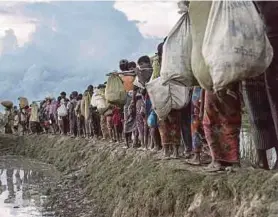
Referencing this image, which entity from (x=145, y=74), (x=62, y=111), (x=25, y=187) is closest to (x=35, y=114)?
(x=62, y=111)

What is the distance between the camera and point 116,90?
1118 centimetres

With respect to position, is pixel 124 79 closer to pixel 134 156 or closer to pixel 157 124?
pixel 134 156

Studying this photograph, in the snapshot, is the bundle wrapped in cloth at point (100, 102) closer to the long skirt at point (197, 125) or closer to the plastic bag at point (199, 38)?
the long skirt at point (197, 125)

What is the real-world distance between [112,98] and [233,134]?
5.99 m

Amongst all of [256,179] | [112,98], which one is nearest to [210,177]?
[256,179]

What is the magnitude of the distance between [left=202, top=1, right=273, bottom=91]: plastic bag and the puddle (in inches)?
235

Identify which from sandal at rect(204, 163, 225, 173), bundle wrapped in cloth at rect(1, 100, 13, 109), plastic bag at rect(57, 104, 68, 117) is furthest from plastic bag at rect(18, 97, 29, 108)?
sandal at rect(204, 163, 225, 173)

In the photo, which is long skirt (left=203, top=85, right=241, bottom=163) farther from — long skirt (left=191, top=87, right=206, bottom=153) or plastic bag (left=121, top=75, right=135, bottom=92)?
plastic bag (left=121, top=75, right=135, bottom=92)

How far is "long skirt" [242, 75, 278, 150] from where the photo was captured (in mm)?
5215

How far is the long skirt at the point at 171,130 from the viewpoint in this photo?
773 cm

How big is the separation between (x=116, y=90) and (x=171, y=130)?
3.46 metres

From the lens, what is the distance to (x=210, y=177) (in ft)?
18.0

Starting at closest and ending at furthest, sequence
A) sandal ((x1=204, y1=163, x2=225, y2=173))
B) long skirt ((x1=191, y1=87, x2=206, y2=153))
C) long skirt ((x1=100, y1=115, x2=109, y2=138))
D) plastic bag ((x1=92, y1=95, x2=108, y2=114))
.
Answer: sandal ((x1=204, y1=163, x2=225, y2=173)), long skirt ((x1=191, y1=87, x2=206, y2=153)), plastic bag ((x1=92, y1=95, x2=108, y2=114)), long skirt ((x1=100, y1=115, x2=109, y2=138))

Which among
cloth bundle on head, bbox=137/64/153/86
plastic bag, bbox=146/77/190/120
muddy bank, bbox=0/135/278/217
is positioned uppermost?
cloth bundle on head, bbox=137/64/153/86
